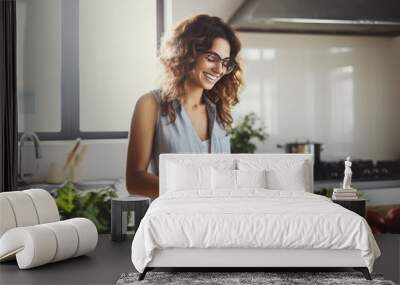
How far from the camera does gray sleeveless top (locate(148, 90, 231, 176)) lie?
707 cm

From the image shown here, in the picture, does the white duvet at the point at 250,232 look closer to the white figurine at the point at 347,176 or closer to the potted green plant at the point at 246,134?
the white figurine at the point at 347,176

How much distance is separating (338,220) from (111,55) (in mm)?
3452

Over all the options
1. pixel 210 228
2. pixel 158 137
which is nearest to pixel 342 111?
pixel 158 137

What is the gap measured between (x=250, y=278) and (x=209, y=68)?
2.88 metres

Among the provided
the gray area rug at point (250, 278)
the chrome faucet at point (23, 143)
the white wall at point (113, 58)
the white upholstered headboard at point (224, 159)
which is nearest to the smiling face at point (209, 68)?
the white wall at point (113, 58)

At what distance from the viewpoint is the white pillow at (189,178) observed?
21.1 ft

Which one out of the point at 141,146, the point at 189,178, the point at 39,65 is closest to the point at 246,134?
Answer: the point at 189,178

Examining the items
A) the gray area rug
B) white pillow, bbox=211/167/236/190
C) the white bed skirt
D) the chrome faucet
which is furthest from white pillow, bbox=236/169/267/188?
the chrome faucet

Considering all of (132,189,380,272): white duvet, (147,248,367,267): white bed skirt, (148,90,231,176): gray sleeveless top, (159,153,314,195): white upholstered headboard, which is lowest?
(147,248,367,267): white bed skirt

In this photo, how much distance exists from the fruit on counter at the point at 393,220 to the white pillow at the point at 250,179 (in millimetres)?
1762

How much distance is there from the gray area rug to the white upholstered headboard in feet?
6.18

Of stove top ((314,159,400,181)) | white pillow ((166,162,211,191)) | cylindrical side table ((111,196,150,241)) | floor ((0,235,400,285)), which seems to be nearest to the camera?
floor ((0,235,400,285))

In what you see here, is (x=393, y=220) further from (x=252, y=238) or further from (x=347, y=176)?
(x=252, y=238)

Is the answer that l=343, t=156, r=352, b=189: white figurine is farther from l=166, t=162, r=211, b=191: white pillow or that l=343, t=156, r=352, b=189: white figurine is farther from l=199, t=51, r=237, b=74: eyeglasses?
l=199, t=51, r=237, b=74: eyeglasses
